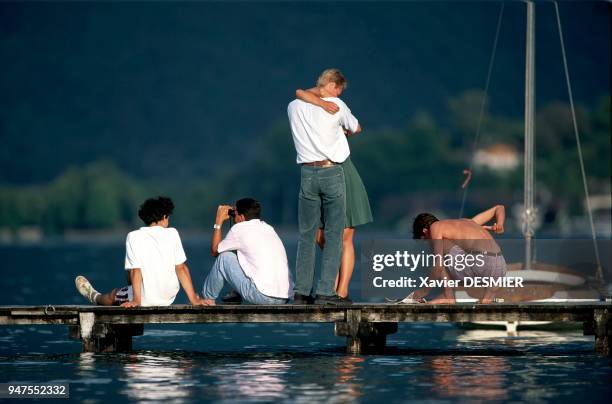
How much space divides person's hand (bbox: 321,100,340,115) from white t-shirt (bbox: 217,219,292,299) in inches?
71.9

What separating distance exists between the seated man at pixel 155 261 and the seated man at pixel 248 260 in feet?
1.29

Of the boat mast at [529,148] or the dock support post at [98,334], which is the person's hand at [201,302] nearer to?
the dock support post at [98,334]

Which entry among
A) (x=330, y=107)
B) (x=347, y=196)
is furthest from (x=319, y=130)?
(x=347, y=196)

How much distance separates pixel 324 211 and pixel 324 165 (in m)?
0.56

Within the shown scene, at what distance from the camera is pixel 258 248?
1650 cm

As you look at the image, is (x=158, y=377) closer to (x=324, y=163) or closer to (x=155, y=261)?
(x=155, y=261)

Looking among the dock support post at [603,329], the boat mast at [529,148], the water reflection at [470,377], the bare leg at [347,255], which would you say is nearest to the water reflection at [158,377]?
the bare leg at [347,255]

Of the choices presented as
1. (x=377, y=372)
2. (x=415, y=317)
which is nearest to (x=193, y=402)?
(x=377, y=372)

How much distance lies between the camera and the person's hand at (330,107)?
51.3ft

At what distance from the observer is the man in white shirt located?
51.7 ft

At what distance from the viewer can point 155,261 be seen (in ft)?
53.3

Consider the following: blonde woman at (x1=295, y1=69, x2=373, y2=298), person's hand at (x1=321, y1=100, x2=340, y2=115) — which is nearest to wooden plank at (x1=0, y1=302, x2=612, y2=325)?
blonde woman at (x1=295, y1=69, x2=373, y2=298)

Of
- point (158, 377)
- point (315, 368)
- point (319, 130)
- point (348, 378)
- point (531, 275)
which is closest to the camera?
point (348, 378)

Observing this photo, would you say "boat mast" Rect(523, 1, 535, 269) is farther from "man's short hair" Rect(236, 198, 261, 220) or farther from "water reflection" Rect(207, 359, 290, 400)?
"water reflection" Rect(207, 359, 290, 400)
